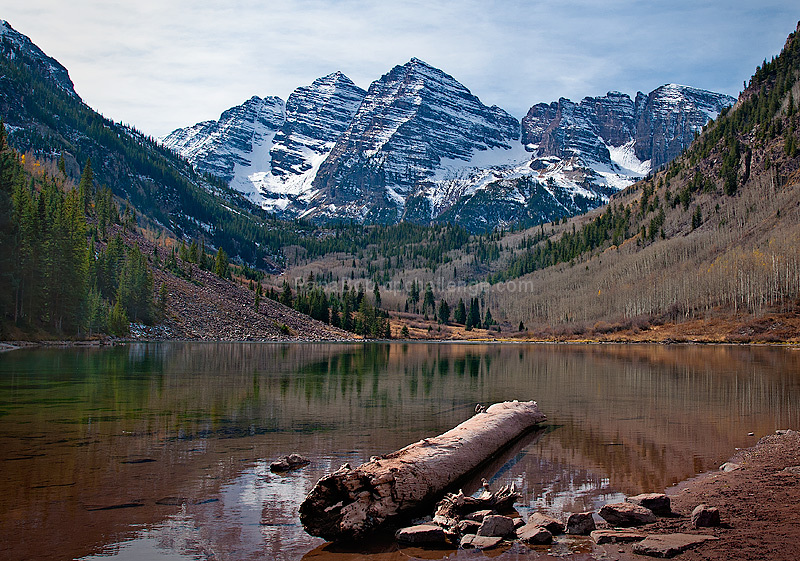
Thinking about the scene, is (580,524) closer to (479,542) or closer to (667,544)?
(667,544)

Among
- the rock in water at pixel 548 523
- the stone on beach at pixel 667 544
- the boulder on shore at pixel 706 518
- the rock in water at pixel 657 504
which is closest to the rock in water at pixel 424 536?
the rock in water at pixel 548 523

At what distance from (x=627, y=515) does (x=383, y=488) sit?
5261mm

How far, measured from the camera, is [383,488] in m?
13.0

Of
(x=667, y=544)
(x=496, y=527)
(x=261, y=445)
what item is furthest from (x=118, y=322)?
(x=667, y=544)

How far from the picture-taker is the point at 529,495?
15.2 meters

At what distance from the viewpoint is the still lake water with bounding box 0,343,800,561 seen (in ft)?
38.9

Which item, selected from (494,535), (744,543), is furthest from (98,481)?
(744,543)

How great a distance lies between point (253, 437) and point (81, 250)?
92.8 m

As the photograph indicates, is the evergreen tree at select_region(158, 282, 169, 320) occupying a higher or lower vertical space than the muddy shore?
higher

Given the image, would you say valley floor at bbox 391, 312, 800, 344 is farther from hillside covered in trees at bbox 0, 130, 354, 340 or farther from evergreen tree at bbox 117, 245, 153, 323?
evergreen tree at bbox 117, 245, 153, 323

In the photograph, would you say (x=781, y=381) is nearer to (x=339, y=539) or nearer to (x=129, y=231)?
(x=339, y=539)

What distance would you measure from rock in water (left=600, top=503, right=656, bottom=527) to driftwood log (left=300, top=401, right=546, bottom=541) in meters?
4.11

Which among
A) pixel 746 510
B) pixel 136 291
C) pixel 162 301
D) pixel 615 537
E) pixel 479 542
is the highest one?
pixel 136 291

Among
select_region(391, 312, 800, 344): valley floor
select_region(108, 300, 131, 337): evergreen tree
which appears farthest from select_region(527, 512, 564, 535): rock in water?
select_region(391, 312, 800, 344): valley floor
